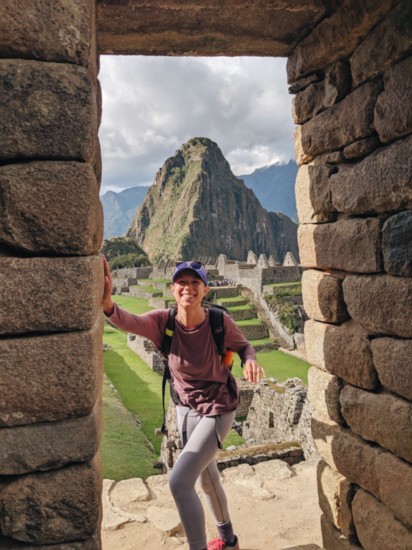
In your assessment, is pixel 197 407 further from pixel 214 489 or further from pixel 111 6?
pixel 111 6

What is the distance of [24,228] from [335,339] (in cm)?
265

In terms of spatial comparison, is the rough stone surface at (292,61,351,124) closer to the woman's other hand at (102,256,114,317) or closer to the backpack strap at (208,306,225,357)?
the backpack strap at (208,306,225,357)

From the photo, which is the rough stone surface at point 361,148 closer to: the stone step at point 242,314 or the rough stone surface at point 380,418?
the rough stone surface at point 380,418

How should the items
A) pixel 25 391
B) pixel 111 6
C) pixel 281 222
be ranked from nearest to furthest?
pixel 25 391 → pixel 111 6 → pixel 281 222

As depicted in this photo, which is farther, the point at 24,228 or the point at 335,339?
the point at 335,339

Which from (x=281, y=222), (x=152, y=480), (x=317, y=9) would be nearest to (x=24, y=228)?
(x=317, y=9)

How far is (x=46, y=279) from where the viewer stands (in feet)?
9.05

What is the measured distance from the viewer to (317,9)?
12.7 feet

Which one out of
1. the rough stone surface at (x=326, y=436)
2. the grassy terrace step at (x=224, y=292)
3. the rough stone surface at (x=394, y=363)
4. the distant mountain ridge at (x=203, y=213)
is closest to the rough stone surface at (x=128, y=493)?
the rough stone surface at (x=326, y=436)

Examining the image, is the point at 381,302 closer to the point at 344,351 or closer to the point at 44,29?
the point at 344,351

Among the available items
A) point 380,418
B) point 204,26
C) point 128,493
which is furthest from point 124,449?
point 204,26

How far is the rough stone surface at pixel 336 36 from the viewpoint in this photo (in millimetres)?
3600

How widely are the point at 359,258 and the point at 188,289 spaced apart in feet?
4.34

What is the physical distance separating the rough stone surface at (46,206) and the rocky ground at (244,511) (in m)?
3.24
